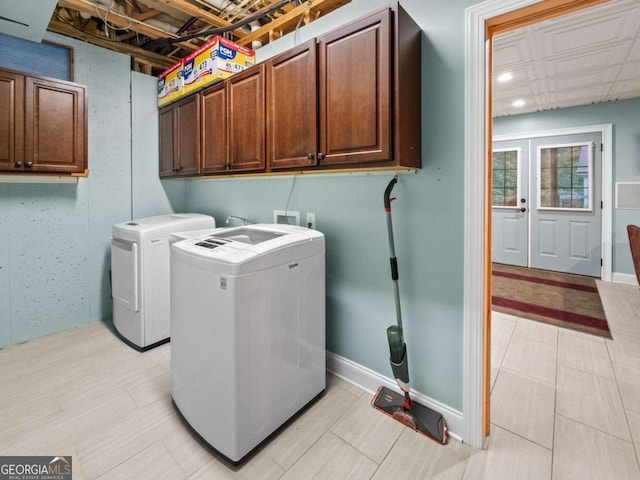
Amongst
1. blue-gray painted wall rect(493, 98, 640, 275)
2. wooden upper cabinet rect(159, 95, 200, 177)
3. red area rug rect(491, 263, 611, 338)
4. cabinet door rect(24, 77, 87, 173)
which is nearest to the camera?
cabinet door rect(24, 77, 87, 173)

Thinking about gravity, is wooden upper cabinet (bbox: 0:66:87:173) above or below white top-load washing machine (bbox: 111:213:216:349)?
above

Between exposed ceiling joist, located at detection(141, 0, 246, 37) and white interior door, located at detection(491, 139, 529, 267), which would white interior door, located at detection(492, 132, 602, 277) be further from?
exposed ceiling joist, located at detection(141, 0, 246, 37)

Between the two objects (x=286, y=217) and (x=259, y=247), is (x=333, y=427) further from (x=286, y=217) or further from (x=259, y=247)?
(x=286, y=217)

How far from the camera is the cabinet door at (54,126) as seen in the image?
223 cm

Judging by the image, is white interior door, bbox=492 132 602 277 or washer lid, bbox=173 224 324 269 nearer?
washer lid, bbox=173 224 324 269

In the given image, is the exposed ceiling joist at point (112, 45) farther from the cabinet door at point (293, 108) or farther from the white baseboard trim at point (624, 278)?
the white baseboard trim at point (624, 278)

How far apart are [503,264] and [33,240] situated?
6.32 metres

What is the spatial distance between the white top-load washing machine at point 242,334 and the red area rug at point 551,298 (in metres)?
2.69

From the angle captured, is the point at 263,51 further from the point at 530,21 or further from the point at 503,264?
the point at 503,264

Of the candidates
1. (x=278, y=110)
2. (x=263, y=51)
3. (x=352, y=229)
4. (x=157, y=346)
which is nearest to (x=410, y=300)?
(x=352, y=229)

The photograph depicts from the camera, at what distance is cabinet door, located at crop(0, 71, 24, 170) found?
212 centimetres

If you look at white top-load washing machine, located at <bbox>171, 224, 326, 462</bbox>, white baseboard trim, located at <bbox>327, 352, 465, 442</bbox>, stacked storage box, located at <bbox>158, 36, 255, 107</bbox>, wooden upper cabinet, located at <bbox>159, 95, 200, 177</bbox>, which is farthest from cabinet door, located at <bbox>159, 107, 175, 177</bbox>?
white baseboard trim, located at <bbox>327, 352, 465, 442</bbox>

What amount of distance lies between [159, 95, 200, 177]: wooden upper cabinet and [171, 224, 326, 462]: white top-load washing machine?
1.34 meters

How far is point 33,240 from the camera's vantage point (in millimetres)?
2592
